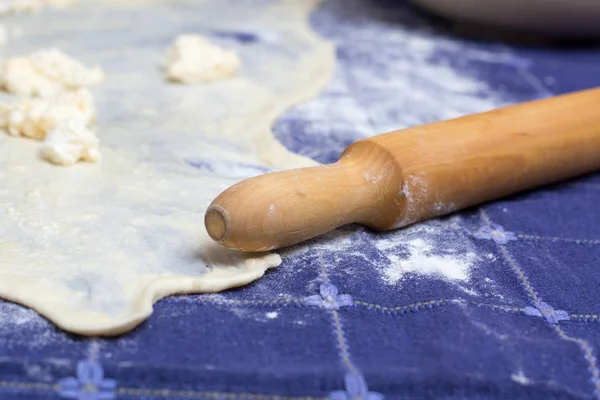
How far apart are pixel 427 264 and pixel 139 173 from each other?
466 millimetres

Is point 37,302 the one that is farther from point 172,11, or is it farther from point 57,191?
point 172,11

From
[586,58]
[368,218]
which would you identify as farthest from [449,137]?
[586,58]

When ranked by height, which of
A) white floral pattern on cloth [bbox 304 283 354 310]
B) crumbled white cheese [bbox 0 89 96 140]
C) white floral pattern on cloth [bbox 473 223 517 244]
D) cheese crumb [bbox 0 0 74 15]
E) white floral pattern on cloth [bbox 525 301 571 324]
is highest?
white floral pattern on cloth [bbox 525 301 571 324]

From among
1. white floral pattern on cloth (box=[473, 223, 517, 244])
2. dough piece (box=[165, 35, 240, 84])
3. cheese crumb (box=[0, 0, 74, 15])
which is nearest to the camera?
white floral pattern on cloth (box=[473, 223, 517, 244])

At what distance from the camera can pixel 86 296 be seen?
0.79m

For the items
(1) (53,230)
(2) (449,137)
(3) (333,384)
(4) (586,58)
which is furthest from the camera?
(4) (586,58)

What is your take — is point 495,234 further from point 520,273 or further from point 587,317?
point 587,317

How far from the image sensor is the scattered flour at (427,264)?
2.99 ft

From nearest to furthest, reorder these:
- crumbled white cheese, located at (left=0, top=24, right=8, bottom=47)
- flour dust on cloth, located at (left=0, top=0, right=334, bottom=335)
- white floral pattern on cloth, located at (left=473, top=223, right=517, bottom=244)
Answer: flour dust on cloth, located at (left=0, top=0, right=334, bottom=335) → white floral pattern on cloth, located at (left=473, top=223, right=517, bottom=244) → crumbled white cheese, located at (left=0, top=24, right=8, bottom=47)

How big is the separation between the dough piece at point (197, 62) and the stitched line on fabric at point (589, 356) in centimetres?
94

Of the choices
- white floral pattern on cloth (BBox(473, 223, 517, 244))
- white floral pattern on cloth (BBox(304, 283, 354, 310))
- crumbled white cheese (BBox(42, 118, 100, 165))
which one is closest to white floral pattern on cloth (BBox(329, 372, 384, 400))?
white floral pattern on cloth (BBox(304, 283, 354, 310))

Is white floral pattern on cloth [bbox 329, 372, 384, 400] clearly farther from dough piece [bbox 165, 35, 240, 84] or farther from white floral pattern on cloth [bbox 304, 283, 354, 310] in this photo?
dough piece [bbox 165, 35, 240, 84]

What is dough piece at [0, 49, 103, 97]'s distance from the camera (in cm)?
135

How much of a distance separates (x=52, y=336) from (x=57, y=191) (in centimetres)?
32
